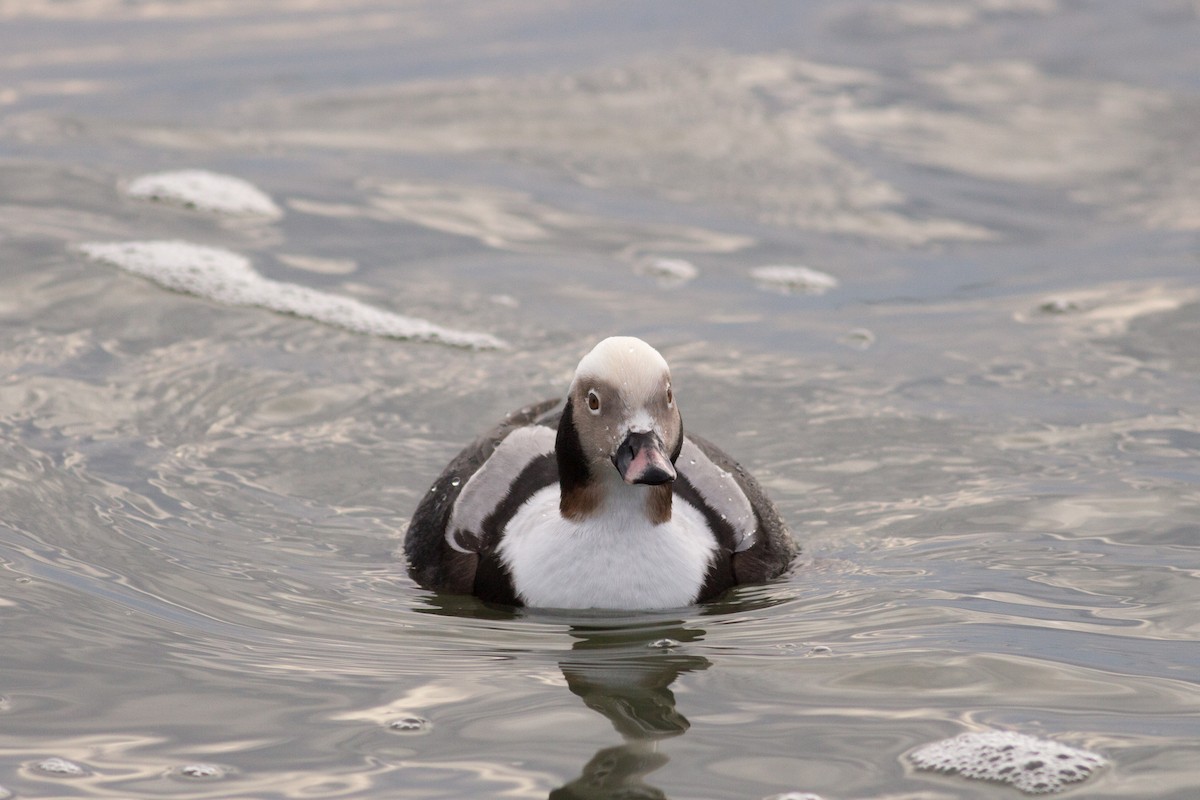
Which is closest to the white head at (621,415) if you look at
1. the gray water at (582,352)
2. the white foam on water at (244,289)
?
the gray water at (582,352)

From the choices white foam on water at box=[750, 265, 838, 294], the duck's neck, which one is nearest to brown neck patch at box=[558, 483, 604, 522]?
the duck's neck

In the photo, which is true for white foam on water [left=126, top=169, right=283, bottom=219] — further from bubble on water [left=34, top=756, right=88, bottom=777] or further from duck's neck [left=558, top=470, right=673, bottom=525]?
bubble on water [left=34, top=756, right=88, bottom=777]

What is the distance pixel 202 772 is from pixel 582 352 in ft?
17.9

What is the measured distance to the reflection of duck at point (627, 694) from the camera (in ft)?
16.2

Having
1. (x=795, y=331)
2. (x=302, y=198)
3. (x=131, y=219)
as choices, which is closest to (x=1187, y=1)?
(x=795, y=331)

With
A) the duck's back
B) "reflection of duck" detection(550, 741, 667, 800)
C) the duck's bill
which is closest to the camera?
"reflection of duck" detection(550, 741, 667, 800)

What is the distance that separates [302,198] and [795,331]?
422 centimetres

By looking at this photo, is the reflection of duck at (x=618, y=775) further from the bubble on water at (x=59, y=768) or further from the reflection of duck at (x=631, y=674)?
the bubble on water at (x=59, y=768)

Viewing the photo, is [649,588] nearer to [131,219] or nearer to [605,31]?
[131,219]

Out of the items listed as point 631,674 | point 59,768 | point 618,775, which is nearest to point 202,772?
point 59,768

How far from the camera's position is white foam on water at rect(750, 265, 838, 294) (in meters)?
11.4

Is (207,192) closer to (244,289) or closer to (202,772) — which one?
(244,289)

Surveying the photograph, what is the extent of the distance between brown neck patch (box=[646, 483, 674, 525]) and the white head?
145 millimetres

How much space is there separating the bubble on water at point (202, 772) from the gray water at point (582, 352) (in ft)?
0.07
